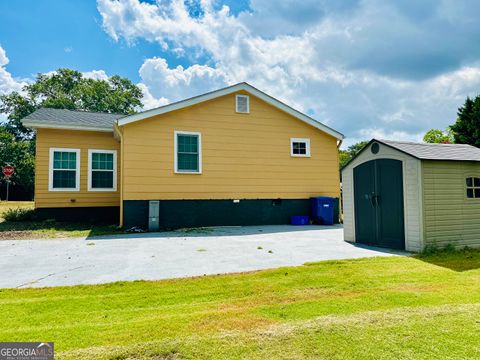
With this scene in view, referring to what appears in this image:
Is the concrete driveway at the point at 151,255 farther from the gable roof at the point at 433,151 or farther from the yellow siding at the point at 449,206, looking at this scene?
the gable roof at the point at 433,151

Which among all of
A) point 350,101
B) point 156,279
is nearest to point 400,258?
point 156,279

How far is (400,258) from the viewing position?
5.57m

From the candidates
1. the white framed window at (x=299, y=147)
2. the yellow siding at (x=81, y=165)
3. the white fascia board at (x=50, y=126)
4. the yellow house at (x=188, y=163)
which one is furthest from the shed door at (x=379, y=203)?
the white fascia board at (x=50, y=126)

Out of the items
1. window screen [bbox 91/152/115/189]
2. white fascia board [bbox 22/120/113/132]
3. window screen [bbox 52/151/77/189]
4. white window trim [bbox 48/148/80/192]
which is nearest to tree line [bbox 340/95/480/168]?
window screen [bbox 91/152/115/189]

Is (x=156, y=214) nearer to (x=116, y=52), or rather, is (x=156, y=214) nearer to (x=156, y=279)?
(x=156, y=279)

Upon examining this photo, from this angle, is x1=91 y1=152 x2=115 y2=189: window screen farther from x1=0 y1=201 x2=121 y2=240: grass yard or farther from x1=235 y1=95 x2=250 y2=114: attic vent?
x1=235 y1=95 x2=250 y2=114: attic vent

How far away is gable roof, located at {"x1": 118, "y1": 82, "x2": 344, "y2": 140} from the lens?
10477 millimetres

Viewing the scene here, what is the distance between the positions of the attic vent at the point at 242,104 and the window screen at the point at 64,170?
6.95 meters

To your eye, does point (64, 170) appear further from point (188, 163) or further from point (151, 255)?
point (151, 255)

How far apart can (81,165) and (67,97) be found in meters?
30.0

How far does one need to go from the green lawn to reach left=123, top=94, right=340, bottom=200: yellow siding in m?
7.00

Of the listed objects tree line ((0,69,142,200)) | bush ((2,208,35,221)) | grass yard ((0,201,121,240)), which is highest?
tree line ((0,69,142,200))

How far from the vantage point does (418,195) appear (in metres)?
6.28

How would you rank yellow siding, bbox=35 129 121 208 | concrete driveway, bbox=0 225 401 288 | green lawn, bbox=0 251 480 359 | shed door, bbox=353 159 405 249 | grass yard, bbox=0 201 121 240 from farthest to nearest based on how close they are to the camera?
yellow siding, bbox=35 129 121 208 → grass yard, bbox=0 201 121 240 → shed door, bbox=353 159 405 249 → concrete driveway, bbox=0 225 401 288 → green lawn, bbox=0 251 480 359
